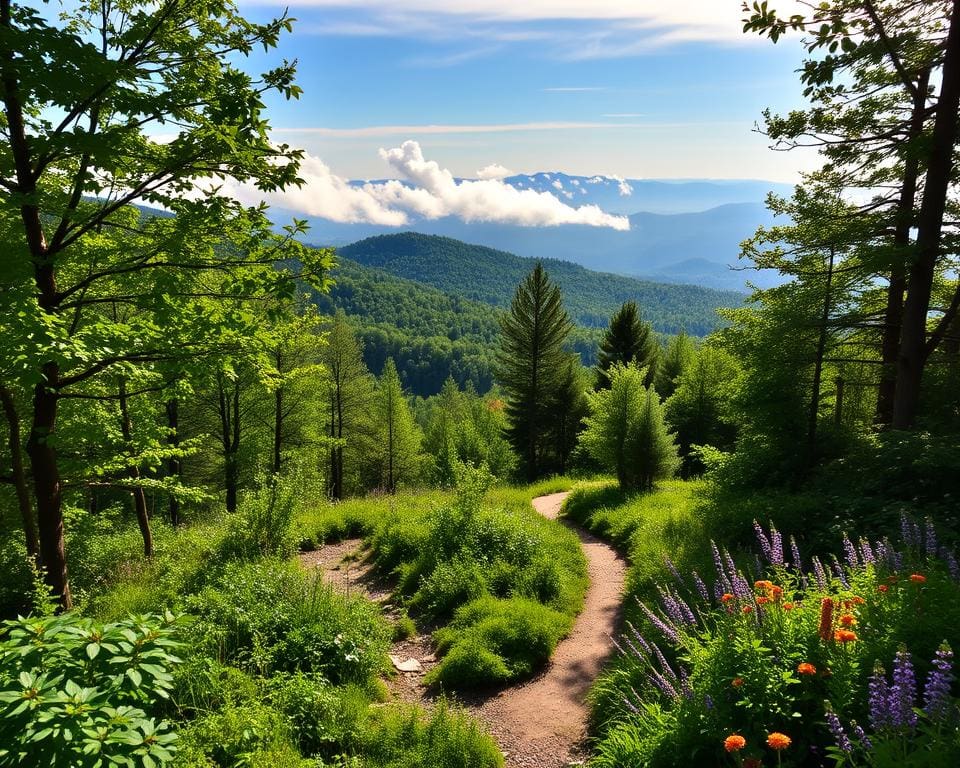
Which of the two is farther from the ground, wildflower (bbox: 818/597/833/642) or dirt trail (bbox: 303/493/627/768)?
wildflower (bbox: 818/597/833/642)

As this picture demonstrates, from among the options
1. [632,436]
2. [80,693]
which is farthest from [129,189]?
[632,436]

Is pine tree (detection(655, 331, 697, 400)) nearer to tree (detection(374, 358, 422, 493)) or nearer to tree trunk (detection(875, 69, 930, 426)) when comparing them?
tree (detection(374, 358, 422, 493))

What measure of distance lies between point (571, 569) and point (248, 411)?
59.8 feet

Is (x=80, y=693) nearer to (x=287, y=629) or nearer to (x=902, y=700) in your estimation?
(x=287, y=629)

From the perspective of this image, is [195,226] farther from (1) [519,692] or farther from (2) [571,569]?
(2) [571,569]

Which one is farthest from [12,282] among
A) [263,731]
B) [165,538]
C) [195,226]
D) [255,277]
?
[165,538]

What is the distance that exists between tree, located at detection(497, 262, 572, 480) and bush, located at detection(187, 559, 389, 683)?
23127 mm

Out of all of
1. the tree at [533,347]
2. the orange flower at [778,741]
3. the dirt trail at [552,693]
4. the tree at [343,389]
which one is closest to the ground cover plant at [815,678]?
the orange flower at [778,741]

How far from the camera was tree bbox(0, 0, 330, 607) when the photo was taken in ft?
16.7

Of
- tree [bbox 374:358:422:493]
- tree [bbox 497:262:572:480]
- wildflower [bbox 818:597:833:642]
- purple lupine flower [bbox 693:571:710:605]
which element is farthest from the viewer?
tree [bbox 374:358:422:493]

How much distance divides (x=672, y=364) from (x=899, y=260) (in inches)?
1285

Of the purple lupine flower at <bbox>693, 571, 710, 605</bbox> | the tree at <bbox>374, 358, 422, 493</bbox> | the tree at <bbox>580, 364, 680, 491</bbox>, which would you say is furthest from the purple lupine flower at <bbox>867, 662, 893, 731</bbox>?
the tree at <bbox>374, 358, 422, 493</bbox>

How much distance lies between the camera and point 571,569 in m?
10.0

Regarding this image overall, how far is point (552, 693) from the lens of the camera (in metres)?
6.71
